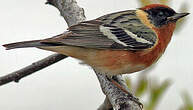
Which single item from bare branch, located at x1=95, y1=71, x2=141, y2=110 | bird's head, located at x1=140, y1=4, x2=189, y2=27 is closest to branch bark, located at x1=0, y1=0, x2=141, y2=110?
bare branch, located at x1=95, y1=71, x2=141, y2=110

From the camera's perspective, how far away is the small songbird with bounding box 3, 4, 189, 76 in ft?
6.41

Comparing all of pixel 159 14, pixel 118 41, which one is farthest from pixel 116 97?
pixel 159 14

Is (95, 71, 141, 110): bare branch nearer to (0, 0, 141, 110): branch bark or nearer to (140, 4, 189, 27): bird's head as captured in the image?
(0, 0, 141, 110): branch bark

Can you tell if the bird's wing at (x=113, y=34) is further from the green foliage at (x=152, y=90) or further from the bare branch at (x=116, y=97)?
the green foliage at (x=152, y=90)

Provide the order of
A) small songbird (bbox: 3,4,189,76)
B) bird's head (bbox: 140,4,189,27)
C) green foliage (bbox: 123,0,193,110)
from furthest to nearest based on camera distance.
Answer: bird's head (bbox: 140,4,189,27) → small songbird (bbox: 3,4,189,76) → green foliage (bbox: 123,0,193,110)

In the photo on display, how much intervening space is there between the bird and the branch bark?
106 millimetres

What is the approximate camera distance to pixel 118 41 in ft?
6.86

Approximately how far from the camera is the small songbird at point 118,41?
6.41 ft

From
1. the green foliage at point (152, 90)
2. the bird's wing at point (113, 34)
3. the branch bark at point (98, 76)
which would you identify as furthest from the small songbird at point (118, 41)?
the green foliage at point (152, 90)

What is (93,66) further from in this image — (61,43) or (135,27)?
(135,27)

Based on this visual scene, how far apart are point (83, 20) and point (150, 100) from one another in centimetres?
96

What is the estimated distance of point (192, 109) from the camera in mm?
1380

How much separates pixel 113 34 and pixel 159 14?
40cm

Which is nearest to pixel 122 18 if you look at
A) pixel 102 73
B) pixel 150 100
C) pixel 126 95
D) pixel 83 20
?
pixel 83 20
